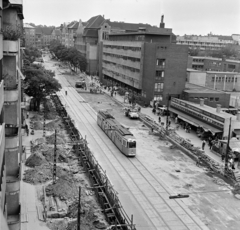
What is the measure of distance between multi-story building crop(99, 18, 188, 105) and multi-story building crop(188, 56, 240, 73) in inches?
1015

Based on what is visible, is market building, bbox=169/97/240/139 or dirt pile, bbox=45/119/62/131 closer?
market building, bbox=169/97/240/139

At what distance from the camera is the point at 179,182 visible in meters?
28.2

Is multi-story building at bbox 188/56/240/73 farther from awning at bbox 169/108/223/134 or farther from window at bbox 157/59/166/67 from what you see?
awning at bbox 169/108/223/134

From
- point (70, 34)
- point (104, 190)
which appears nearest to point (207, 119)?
point (104, 190)

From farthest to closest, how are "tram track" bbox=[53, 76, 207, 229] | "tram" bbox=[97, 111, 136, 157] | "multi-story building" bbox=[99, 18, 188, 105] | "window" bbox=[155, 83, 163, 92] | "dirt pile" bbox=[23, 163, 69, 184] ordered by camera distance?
"window" bbox=[155, 83, 163, 92] → "multi-story building" bbox=[99, 18, 188, 105] → "tram" bbox=[97, 111, 136, 157] → "dirt pile" bbox=[23, 163, 69, 184] → "tram track" bbox=[53, 76, 207, 229]

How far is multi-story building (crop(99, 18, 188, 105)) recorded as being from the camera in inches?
2386

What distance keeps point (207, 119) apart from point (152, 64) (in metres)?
22.3

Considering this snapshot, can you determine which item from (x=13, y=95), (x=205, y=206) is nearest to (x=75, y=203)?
(x=205, y=206)

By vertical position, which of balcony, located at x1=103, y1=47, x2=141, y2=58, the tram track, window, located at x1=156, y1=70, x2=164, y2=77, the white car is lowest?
the tram track

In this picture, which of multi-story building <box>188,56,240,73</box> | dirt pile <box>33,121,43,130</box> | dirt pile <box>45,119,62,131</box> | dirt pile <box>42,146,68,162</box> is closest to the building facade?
dirt pile <box>45,119,62,131</box>

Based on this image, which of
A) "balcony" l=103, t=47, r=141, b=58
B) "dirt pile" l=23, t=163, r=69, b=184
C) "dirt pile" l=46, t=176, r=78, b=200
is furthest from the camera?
"balcony" l=103, t=47, r=141, b=58

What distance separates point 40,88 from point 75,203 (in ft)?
99.5

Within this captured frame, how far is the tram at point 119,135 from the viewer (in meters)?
33.7

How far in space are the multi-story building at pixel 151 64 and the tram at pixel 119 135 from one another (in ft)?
52.8
